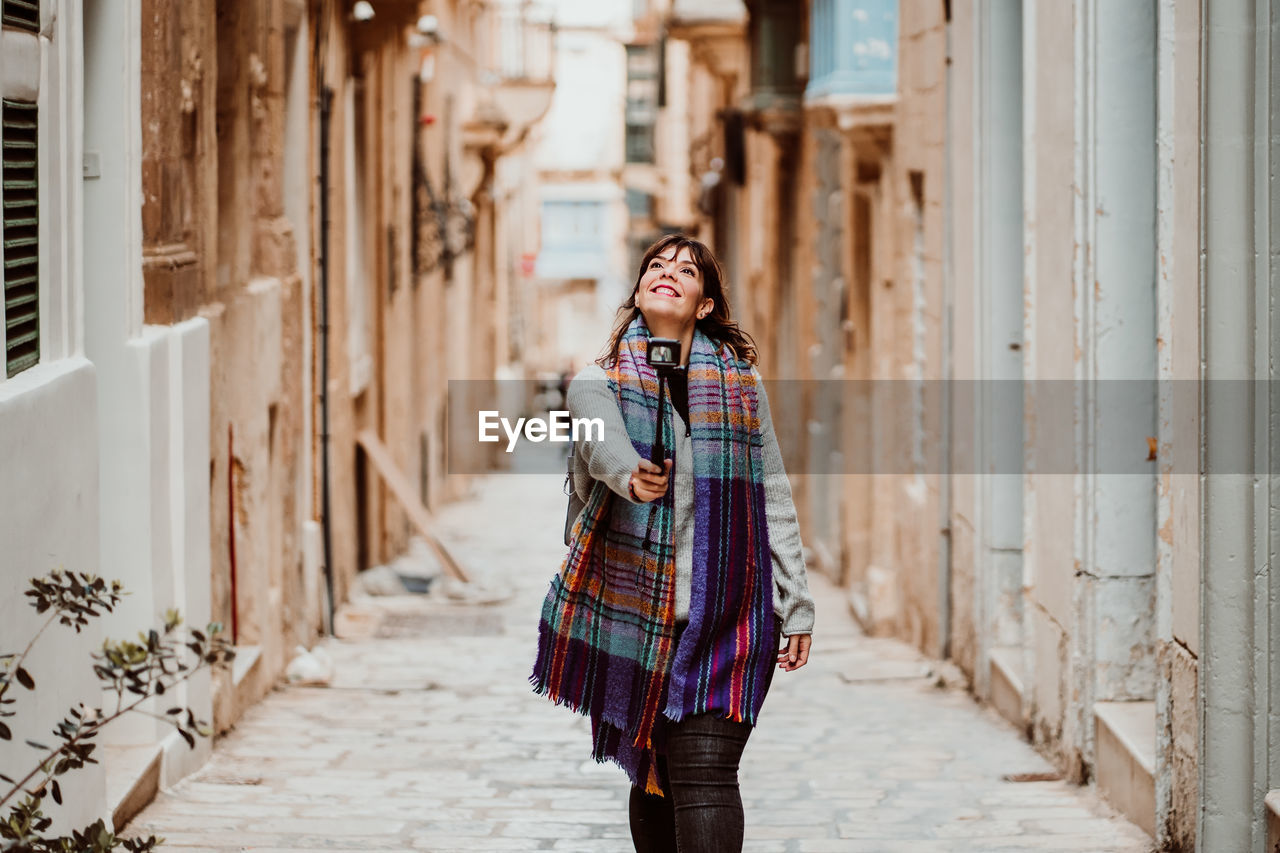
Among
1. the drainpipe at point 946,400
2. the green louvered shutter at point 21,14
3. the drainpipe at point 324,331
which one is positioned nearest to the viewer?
the green louvered shutter at point 21,14

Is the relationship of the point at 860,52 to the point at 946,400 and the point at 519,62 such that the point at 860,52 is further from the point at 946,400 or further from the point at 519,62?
the point at 519,62

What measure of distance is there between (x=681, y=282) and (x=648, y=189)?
47.1 m

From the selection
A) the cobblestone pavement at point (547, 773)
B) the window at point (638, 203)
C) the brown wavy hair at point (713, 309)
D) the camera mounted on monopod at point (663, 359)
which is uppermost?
the window at point (638, 203)

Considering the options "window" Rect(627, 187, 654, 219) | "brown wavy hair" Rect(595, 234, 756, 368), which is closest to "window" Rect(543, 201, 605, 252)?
"window" Rect(627, 187, 654, 219)

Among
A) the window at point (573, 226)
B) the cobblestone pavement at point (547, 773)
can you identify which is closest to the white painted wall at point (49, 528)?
the cobblestone pavement at point (547, 773)

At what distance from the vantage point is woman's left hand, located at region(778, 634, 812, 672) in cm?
479

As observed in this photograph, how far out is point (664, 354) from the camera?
4625 millimetres

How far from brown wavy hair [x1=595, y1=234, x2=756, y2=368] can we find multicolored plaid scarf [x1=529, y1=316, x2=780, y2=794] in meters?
0.07

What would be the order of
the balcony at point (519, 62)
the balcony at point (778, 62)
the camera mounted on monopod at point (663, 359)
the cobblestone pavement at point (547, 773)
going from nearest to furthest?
the camera mounted on monopod at point (663, 359) → the cobblestone pavement at point (547, 773) → the balcony at point (778, 62) → the balcony at point (519, 62)

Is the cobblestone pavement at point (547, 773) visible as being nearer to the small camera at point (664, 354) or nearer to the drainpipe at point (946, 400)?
the drainpipe at point (946, 400)

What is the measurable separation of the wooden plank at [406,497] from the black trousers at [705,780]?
1143 centimetres

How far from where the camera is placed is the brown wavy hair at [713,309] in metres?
4.86

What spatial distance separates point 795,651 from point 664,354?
789mm

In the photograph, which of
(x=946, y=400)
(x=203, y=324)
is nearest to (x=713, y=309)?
(x=203, y=324)
